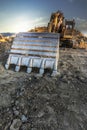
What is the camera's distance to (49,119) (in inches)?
119

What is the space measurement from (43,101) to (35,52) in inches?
80.7

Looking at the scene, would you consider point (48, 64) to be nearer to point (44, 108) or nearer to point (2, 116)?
point (44, 108)

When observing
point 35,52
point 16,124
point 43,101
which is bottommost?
point 16,124

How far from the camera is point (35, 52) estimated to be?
5152 millimetres

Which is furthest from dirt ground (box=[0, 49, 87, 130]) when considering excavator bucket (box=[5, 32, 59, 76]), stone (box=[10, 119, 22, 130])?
excavator bucket (box=[5, 32, 59, 76])

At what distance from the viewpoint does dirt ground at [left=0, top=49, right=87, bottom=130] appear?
9.58ft

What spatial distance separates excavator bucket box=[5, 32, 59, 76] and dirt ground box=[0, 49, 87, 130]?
264 millimetres

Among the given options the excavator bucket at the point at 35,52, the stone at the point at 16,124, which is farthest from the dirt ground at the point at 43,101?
the excavator bucket at the point at 35,52

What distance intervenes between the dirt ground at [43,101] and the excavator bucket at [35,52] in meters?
0.26

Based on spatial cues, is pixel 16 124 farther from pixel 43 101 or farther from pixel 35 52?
pixel 35 52

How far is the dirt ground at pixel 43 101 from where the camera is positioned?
2920mm

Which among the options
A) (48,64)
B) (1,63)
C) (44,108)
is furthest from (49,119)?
(1,63)

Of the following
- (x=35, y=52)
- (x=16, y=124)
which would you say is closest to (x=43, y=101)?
(x=16, y=124)

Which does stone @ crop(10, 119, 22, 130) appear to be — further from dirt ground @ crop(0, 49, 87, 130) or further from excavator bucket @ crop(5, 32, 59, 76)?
excavator bucket @ crop(5, 32, 59, 76)
